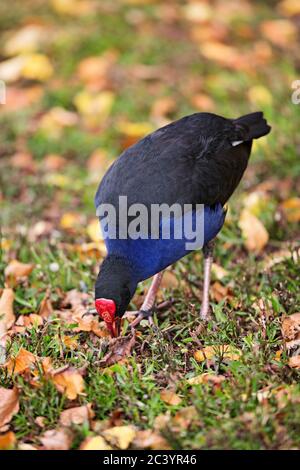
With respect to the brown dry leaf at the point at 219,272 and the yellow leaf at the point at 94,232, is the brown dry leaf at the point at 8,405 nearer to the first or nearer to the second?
the brown dry leaf at the point at 219,272

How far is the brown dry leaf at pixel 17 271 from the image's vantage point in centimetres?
525

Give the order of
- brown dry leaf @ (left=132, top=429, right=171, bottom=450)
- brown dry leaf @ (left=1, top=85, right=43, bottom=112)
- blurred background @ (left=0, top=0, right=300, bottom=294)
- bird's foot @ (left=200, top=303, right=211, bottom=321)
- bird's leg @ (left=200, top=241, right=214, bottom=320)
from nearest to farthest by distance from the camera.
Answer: brown dry leaf @ (left=132, top=429, right=171, bottom=450), bird's foot @ (left=200, top=303, right=211, bottom=321), bird's leg @ (left=200, top=241, right=214, bottom=320), blurred background @ (left=0, top=0, right=300, bottom=294), brown dry leaf @ (left=1, top=85, right=43, bottom=112)

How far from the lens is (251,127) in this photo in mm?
5250

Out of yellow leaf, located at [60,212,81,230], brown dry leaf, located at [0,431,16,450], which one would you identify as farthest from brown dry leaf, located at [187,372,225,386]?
yellow leaf, located at [60,212,81,230]

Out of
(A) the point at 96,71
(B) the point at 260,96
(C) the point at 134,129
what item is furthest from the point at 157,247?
(A) the point at 96,71

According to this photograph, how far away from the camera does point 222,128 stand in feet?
16.5

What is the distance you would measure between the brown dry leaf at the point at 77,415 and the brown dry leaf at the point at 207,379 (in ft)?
1.84

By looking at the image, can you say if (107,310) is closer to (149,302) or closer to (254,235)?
(149,302)

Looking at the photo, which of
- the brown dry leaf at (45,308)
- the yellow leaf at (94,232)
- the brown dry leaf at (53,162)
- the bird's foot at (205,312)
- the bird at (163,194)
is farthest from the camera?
the brown dry leaf at (53,162)

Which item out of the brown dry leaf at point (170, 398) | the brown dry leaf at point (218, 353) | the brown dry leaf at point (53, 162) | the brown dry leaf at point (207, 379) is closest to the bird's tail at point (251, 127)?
the brown dry leaf at point (218, 353)

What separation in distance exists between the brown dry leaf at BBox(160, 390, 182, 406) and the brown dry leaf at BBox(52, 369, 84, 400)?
43 cm

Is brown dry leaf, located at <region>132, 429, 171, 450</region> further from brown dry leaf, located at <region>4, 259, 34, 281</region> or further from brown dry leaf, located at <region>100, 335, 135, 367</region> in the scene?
brown dry leaf, located at <region>4, 259, 34, 281</region>

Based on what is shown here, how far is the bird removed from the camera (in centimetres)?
432

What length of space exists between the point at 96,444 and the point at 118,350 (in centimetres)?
84
